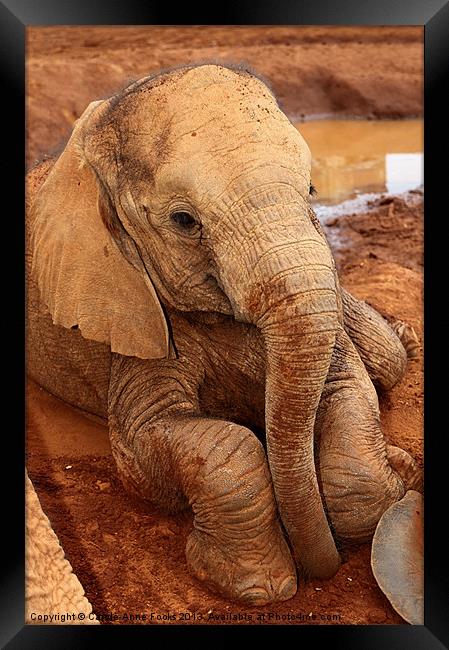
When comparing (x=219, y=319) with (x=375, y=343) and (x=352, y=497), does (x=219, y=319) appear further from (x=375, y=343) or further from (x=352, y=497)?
(x=375, y=343)

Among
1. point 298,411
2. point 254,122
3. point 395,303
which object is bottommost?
point 298,411

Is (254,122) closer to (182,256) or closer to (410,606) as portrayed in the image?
(182,256)

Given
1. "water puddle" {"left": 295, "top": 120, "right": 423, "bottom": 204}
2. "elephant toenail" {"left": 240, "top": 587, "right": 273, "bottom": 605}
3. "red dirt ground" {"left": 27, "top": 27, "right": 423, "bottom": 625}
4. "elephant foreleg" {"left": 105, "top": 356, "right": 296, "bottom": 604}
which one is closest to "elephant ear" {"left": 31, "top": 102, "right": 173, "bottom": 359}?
"elephant foreleg" {"left": 105, "top": 356, "right": 296, "bottom": 604}

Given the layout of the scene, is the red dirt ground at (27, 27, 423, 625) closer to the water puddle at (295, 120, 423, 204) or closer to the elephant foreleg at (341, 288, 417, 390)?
the elephant foreleg at (341, 288, 417, 390)

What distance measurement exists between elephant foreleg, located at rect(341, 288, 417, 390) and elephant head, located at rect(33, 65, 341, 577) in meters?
0.73

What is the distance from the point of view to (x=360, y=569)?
8.10 feet

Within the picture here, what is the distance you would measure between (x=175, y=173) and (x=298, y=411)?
0.56m

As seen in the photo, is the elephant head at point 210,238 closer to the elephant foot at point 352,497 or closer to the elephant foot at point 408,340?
the elephant foot at point 352,497

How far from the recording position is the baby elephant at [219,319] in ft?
6.79

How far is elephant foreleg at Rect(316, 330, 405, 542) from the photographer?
2.44m

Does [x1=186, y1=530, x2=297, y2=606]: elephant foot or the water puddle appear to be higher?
the water puddle

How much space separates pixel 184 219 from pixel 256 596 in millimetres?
885

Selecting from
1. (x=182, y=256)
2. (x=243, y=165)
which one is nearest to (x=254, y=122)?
(x=243, y=165)
